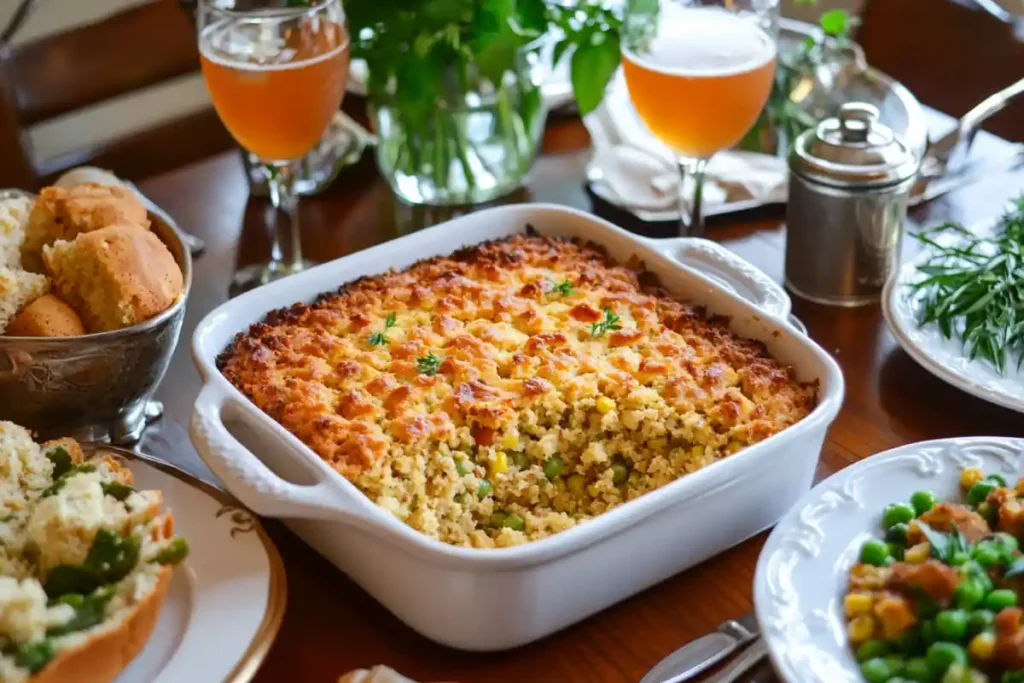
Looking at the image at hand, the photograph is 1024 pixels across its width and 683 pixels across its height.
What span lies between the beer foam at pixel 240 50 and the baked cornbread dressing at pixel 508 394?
421mm

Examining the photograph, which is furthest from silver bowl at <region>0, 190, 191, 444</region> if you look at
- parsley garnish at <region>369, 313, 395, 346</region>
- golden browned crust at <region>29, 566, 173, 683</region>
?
golden browned crust at <region>29, 566, 173, 683</region>

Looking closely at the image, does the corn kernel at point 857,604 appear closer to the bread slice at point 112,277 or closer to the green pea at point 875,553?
the green pea at point 875,553

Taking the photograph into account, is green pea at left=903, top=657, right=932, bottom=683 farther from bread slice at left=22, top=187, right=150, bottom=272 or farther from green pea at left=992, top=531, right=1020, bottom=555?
bread slice at left=22, top=187, right=150, bottom=272

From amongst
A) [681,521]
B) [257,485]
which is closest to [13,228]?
[257,485]

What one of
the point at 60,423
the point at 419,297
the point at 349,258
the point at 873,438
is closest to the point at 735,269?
the point at 873,438

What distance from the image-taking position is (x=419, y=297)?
5.83 ft

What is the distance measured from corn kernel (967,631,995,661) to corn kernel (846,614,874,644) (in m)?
0.10

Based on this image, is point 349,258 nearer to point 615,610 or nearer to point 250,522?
point 250,522

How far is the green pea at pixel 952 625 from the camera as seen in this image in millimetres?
1190

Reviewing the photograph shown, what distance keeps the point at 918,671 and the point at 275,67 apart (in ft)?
4.35

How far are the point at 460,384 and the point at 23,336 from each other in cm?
57

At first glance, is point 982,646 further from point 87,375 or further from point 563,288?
point 87,375

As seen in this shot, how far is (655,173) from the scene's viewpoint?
2.31m

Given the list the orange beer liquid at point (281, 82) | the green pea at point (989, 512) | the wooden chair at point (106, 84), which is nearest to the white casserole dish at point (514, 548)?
the green pea at point (989, 512)
